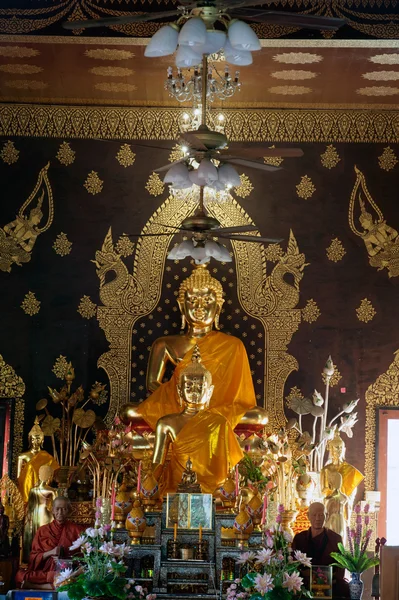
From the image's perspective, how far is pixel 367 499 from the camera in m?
10.3

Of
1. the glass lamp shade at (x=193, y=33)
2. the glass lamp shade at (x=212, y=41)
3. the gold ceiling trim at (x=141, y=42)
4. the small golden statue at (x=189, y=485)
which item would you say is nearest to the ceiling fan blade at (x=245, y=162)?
the glass lamp shade at (x=212, y=41)

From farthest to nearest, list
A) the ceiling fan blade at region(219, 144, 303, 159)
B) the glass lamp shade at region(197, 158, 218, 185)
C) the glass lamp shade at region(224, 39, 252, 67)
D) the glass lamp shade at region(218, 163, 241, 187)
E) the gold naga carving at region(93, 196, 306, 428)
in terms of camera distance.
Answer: the gold naga carving at region(93, 196, 306, 428), the ceiling fan blade at region(219, 144, 303, 159), the glass lamp shade at region(218, 163, 241, 187), the glass lamp shade at region(197, 158, 218, 185), the glass lamp shade at region(224, 39, 252, 67)

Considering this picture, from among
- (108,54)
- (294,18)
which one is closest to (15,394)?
(108,54)

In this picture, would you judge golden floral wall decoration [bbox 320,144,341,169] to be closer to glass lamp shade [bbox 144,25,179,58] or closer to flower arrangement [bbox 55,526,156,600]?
glass lamp shade [bbox 144,25,179,58]

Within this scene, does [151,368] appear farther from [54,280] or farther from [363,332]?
[363,332]

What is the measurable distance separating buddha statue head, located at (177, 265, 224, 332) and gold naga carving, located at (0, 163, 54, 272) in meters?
1.44

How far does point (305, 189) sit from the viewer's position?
10938 millimetres

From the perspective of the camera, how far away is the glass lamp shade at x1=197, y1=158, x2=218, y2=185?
7508mm

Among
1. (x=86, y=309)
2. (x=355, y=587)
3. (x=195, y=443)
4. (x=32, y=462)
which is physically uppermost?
(x=86, y=309)

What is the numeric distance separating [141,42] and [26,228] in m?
2.31

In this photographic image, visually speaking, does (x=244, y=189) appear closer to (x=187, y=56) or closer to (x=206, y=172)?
(x=206, y=172)

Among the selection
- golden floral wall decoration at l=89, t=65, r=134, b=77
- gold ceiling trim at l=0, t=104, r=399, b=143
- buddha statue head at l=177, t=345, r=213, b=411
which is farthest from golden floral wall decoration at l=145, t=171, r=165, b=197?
buddha statue head at l=177, t=345, r=213, b=411

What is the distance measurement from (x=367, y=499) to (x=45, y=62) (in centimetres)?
455

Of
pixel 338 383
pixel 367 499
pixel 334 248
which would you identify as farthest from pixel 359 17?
pixel 367 499
